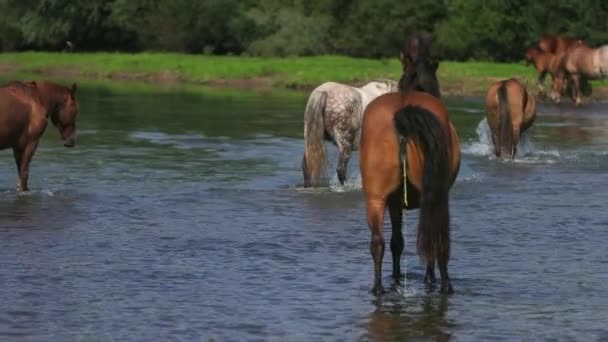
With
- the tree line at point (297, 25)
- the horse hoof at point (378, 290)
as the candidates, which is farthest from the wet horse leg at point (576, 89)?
the horse hoof at point (378, 290)

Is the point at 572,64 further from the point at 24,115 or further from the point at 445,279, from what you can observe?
the point at 445,279

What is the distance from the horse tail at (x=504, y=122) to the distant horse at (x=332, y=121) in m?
3.34

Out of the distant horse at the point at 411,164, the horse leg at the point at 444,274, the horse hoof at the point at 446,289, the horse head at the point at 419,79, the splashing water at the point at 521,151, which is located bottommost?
the splashing water at the point at 521,151

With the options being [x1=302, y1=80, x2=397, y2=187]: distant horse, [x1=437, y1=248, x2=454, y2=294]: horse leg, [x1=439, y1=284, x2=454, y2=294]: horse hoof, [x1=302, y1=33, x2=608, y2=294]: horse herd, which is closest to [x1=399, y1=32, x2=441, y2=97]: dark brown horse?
[x1=302, y1=33, x2=608, y2=294]: horse herd

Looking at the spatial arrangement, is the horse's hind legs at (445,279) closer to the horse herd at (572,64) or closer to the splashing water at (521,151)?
the splashing water at (521,151)

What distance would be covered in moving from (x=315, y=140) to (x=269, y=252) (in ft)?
14.7

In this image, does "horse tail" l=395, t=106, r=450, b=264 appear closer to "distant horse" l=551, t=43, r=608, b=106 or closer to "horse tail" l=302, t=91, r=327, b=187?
"horse tail" l=302, t=91, r=327, b=187

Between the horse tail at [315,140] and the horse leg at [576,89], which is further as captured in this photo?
the horse leg at [576,89]

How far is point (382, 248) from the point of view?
9.77 m

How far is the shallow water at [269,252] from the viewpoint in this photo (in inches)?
368

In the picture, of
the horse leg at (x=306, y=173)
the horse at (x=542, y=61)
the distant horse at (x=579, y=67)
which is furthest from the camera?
the horse at (x=542, y=61)

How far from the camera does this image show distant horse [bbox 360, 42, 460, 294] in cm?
961

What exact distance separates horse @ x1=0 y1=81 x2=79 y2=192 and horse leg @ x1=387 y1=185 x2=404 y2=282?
22.2ft

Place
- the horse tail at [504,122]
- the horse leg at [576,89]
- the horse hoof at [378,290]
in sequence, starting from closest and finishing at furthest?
the horse hoof at [378,290], the horse tail at [504,122], the horse leg at [576,89]
